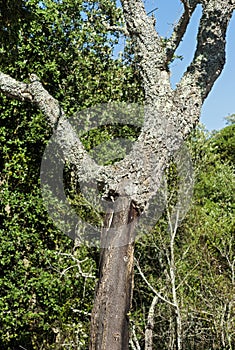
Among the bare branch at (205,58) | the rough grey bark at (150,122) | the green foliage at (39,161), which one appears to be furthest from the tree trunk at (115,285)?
the green foliage at (39,161)

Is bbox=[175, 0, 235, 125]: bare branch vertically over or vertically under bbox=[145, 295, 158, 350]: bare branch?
over

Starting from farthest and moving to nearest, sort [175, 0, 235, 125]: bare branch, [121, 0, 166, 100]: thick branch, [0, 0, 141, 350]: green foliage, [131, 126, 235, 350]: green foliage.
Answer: [0, 0, 141, 350]: green foliage → [131, 126, 235, 350]: green foliage → [121, 0, 166, 100]: thick branch → [175, 0, 235, 125]: bare branch

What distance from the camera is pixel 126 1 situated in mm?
2855

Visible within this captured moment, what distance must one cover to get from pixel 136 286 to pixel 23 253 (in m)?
1.32

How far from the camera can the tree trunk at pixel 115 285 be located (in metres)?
2.38

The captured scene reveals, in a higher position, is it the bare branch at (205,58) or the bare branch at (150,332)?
the bare branch at (205,58)

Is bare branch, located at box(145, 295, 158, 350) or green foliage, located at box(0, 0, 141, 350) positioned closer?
bare branch, located at box(145, 295, 158, 350)

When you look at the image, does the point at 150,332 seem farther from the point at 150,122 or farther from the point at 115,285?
the point at 150,122

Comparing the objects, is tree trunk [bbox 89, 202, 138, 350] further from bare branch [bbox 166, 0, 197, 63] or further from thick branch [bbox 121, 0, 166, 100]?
bare branch [bbox 166, 0, 197, 63]

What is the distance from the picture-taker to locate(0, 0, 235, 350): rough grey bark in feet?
8.05

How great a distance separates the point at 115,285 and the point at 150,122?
909 millimetres

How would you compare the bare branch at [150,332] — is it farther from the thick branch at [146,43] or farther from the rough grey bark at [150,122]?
the thick branch at [146,43]

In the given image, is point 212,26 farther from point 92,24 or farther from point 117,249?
point 92,24

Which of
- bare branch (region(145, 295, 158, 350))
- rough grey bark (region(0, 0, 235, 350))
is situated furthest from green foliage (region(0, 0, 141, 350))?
rough grey bark (region(0, 0, 235, 350))
